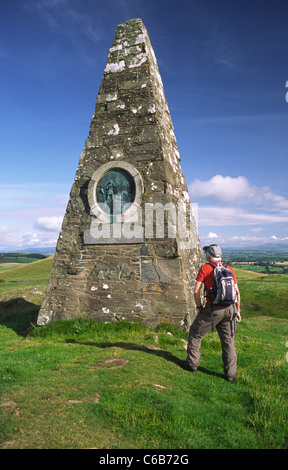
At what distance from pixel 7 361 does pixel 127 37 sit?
1095cm

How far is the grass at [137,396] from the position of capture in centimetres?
341

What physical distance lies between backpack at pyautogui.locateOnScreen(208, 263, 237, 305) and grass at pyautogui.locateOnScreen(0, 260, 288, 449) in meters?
1.48

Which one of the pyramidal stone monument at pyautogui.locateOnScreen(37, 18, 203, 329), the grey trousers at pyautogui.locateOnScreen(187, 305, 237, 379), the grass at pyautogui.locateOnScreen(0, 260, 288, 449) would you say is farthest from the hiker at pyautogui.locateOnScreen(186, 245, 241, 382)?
the pyramidal stone monument at pyautogui.locateOnScreen(37, 18, 203, 329)

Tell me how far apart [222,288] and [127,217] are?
460 cm

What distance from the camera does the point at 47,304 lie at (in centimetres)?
945

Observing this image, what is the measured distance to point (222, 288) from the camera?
5078mm

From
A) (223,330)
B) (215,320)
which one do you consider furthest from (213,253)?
(223,330)

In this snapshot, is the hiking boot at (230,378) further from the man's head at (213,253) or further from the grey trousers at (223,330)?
the man's head at (213,253)

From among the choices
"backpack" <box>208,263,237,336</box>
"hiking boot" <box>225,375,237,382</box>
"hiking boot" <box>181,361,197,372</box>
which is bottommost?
"hiking boot" <box>225,375,237,382</box>

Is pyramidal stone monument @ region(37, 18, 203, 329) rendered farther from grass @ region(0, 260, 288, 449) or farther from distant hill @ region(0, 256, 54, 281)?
distant hill @ region(0, 256, 54, 281)

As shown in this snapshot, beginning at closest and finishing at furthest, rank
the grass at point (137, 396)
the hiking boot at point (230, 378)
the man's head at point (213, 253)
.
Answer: the grass at point (137, 396) < the hiking boot at point (230, 378) < the man's head at point (213, 253)

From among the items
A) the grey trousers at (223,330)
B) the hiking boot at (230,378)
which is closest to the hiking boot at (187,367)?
the grey trousers at (223,330)

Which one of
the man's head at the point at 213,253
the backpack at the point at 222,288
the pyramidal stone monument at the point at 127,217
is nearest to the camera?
the backpack at the point at 222,288

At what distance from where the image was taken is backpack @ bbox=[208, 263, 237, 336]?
5.10m
